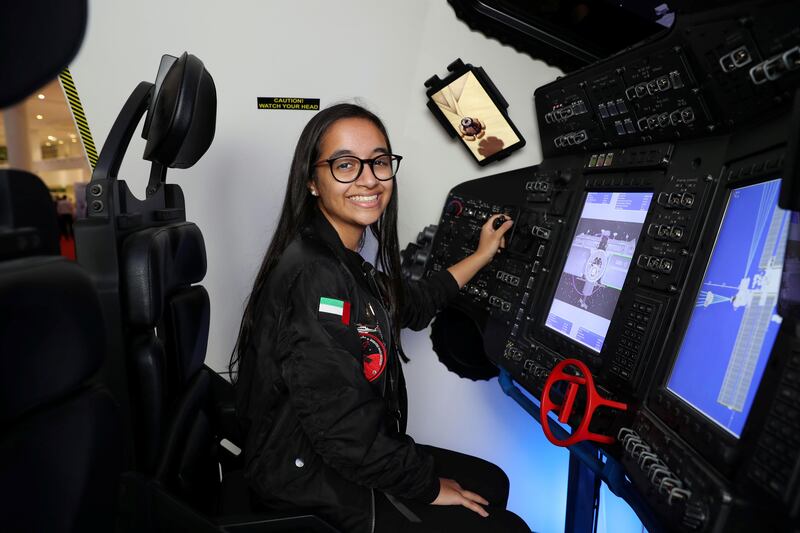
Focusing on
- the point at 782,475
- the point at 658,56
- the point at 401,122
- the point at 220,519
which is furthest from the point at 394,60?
the point at 782,475

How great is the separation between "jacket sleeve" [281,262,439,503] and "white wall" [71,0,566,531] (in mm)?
1052

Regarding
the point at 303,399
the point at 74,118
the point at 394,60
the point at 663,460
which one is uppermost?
the point at 394,60

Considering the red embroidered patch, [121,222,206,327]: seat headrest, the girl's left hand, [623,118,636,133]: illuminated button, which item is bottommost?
the red embroidered patch

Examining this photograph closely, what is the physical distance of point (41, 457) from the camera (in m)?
0.56

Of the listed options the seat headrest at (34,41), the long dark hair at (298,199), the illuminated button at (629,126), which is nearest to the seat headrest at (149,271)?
the long dark hair at (298,199)

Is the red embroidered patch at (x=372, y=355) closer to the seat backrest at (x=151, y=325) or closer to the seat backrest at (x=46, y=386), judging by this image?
the seat backrest at (x=151, y=325)

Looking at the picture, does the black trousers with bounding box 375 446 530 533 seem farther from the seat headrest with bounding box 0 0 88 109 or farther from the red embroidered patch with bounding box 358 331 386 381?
the seat headrest with bounding box 0 0 88 109

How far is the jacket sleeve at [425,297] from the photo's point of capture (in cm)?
178

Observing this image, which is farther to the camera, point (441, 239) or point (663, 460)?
point (441, 239)

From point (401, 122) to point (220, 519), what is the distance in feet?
5.13

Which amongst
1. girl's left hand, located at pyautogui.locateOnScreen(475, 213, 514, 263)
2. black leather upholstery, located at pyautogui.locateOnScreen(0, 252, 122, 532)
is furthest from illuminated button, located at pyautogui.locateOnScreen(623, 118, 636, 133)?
black leather upholstery, located at pyautogui.locateOnScreen(0, 252, 122, 532)

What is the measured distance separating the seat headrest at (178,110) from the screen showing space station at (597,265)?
1.02 meters

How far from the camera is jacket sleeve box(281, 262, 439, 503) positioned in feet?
3.67

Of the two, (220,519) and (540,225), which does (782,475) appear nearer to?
(220,519)
